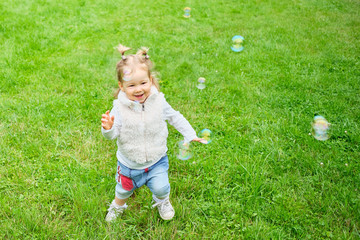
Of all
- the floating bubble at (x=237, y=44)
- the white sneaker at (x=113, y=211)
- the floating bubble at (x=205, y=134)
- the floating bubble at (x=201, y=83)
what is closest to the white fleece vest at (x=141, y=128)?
the white sneaker at (x=113, y=211)

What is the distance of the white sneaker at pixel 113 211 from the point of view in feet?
8.41

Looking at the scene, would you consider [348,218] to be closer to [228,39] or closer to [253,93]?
[253,93]

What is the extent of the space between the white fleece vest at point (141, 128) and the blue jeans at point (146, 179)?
4.5 inches

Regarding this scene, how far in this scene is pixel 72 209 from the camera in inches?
105

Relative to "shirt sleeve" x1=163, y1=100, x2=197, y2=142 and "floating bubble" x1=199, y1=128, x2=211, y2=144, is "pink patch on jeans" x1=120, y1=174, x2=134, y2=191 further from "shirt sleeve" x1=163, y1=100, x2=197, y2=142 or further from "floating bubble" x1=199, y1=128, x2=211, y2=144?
"floating bubble" x1=199, y1=128, x2=211, y2=144

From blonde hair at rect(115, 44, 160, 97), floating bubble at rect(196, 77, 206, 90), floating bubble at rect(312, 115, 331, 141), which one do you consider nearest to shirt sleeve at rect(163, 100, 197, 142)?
blonde hair at rect(115, 44, 160, 97)

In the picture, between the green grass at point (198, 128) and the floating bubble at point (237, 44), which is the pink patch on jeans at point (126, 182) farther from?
the floating bubble at point (237, 44)

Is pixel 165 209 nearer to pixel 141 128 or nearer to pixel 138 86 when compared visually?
pixel 141 128

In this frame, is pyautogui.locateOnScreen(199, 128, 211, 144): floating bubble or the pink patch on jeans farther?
pyautogui.locateOnScreen(199, 128, 211, 144): floating bubble

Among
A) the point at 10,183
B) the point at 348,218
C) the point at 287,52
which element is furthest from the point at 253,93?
the point at 10,183

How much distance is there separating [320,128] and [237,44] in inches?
119

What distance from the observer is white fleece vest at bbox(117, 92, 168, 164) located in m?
2.38

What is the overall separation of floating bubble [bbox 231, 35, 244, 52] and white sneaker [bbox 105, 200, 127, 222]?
4158 millimetres

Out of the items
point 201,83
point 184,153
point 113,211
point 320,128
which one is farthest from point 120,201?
point 201,83
